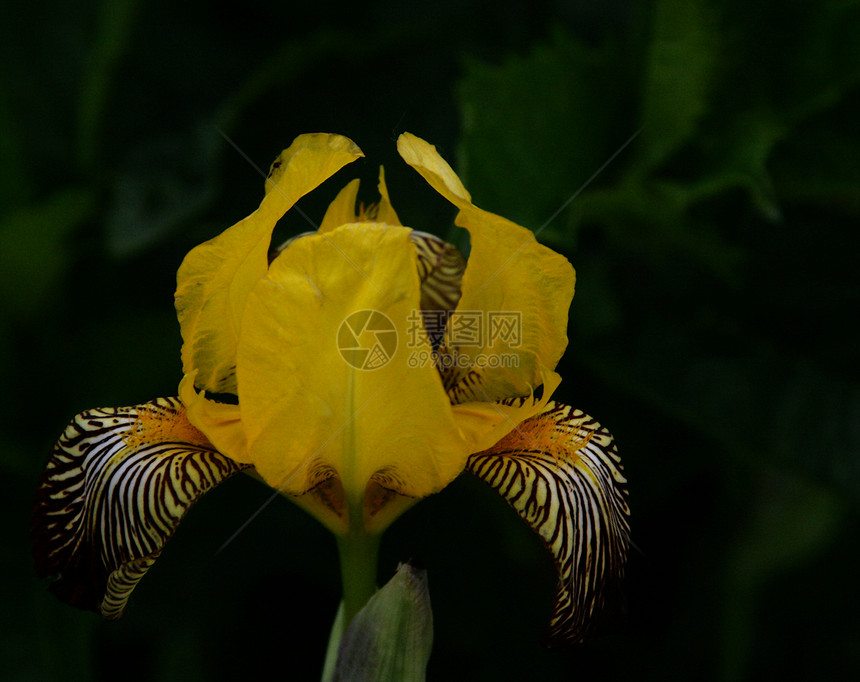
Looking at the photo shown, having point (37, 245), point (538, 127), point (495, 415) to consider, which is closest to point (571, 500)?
point (495, 415)

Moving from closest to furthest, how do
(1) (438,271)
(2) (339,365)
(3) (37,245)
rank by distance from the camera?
(2) (339,365), (1) (438,271), (3) (37,245)

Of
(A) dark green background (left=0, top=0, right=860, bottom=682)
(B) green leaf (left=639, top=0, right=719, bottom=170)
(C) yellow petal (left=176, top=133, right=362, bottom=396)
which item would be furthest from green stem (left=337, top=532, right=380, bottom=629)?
(B) green leaf (left=639, top=0, right=719, bottom=170)

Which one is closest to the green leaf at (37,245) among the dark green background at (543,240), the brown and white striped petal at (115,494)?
the dark green background at (543,240)

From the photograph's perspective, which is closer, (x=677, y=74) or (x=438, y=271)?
(x=438, y=271)

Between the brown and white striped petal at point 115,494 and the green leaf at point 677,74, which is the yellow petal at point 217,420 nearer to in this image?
the brown and white striped petal at point 115,494

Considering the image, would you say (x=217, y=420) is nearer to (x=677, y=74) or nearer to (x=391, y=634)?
(x=391, y=634)

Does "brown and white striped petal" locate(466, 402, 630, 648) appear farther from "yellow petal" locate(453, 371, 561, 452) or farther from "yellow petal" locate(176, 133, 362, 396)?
"yellow petal" locate(176, 133, 362, 396)
